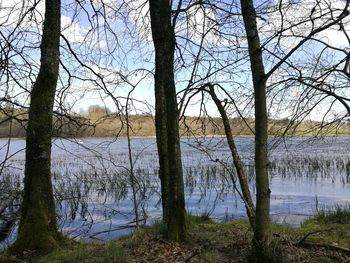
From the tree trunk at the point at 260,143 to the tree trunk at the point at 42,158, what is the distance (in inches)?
Answer: 121

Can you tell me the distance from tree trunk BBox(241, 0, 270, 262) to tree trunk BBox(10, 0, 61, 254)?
3085 millimetres

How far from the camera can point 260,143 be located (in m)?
5.16

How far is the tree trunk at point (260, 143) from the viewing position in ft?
16.9

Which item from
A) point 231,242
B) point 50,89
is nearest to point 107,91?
point 50,89

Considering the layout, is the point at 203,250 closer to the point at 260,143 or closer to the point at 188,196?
the point at 260,143

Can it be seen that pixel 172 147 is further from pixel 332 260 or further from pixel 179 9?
pixel 179 9

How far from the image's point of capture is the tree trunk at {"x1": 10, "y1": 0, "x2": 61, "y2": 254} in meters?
6.41

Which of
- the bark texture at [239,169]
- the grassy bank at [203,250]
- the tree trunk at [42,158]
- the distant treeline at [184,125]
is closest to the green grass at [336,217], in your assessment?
the grassy bank at [203,250]

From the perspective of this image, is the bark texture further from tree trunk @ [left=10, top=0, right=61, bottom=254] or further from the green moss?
tree trunk @ [left=10, top=0, right=61, bottom=254]

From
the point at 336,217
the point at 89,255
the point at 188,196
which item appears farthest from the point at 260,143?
the point at 188,196

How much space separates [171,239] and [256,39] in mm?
2872

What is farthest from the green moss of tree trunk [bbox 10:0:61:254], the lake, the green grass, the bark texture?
the green grass

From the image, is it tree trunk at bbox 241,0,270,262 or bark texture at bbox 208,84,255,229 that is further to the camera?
bark texture at bbox 208,84,255,229

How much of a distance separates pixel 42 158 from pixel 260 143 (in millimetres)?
3378
